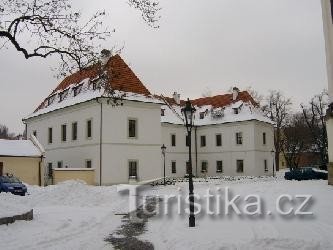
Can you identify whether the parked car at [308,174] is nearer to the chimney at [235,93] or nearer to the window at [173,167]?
the window at [173,167]

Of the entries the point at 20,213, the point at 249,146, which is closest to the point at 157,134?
the point at 249,146

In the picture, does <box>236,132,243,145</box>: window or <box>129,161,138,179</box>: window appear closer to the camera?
<box>129,161,138,179</box>: window

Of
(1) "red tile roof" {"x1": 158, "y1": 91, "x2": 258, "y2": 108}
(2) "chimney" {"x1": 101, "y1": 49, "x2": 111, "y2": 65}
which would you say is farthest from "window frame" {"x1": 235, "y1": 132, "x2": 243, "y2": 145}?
(2) "chimney" {"x1": 101, "y1": 49, "x2": 111, "y2": 65}

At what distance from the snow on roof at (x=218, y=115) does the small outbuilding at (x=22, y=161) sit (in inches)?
789

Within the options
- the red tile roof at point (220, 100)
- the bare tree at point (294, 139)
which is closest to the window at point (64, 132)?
the red tile roof at point (220, 100)

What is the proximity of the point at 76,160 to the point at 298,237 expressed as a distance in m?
28.2

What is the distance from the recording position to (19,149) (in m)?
32.9

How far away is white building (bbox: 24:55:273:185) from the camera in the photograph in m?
33.8

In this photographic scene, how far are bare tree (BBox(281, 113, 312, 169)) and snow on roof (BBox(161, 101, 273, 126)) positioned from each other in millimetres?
11310

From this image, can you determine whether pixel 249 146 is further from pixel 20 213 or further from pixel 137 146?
pixel 20 213

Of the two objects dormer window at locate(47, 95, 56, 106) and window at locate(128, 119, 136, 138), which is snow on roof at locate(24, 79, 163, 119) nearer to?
dormer window at locate(47, 95, 56, 106)

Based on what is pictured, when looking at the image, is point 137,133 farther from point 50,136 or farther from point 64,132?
point 50,136

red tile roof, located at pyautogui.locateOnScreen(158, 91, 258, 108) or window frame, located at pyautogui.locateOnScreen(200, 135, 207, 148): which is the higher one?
red tile roof, located at pyautogui.locateOnScreen(158, 91, 258, 108)

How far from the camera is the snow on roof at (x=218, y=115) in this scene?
5044 cm
